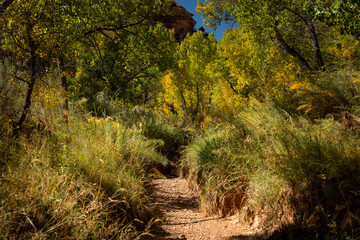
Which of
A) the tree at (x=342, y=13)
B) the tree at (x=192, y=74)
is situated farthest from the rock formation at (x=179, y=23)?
the tree at (x=342, y=13)

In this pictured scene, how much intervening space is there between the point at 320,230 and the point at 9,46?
5.26 meters

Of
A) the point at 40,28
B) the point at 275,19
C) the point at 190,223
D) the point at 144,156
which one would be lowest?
the point at 190,223

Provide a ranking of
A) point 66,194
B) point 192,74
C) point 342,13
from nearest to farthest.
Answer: point 66,194 → point 342,13 → point 192,74

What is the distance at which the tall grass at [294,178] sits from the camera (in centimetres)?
225

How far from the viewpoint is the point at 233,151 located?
159 inches

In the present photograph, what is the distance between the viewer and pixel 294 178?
257 centimetres

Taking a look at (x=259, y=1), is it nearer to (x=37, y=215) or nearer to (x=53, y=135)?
(x=53, y=135)

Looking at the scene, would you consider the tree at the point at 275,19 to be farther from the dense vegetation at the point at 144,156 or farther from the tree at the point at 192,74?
the tree at the point at 192,74

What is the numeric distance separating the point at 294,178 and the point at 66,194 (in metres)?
2.34

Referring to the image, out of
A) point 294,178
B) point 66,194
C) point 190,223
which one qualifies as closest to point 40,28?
point 66,194

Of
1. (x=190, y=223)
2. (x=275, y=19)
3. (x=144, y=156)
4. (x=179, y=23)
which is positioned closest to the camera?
(x=190, y=223)

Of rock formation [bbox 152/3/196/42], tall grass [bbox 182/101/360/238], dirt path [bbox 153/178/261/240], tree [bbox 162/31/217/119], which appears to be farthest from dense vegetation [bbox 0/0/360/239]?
rock formation [bbox 152/3/196/42]

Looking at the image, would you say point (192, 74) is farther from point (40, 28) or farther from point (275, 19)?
point (40, 28)

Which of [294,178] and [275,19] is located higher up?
[275,19]
